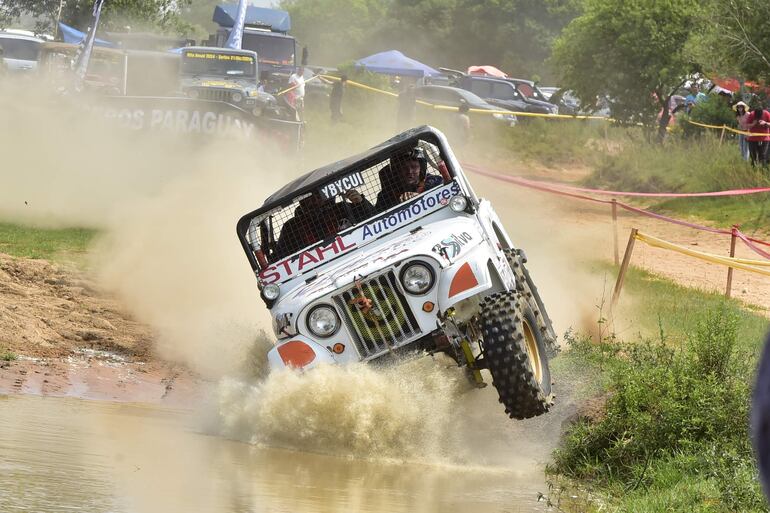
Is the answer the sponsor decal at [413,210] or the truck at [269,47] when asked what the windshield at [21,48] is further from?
the sponsor decal at [413,210]

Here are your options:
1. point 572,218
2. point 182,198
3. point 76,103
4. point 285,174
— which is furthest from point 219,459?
point 572,218

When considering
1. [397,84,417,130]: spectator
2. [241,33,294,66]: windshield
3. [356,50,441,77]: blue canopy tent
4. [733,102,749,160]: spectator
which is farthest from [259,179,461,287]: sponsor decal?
[356,50,441,77]: blue canopy tent

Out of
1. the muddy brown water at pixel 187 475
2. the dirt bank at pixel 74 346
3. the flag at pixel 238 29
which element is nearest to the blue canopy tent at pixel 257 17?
the flag at pixel 238 29

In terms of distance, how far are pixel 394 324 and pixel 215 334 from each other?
3.25m

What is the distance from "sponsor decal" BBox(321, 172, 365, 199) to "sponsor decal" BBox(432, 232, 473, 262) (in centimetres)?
100

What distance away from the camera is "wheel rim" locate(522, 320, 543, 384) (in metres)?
7.23

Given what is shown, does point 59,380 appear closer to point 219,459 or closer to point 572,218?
point 219,459

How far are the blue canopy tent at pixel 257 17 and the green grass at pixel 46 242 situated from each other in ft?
84.1

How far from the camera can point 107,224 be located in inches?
637

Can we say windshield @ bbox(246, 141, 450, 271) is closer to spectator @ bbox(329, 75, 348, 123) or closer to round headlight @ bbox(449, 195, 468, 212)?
round headlight @ bbox(449, 195, 468, 212)

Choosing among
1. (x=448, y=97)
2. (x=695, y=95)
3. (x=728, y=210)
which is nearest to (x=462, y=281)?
(x=728, y=210)

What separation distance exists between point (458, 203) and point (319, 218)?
0.95m

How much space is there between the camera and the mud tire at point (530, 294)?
8117 millimetres

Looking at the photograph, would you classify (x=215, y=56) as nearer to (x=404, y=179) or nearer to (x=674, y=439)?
(x=404, y=179)
